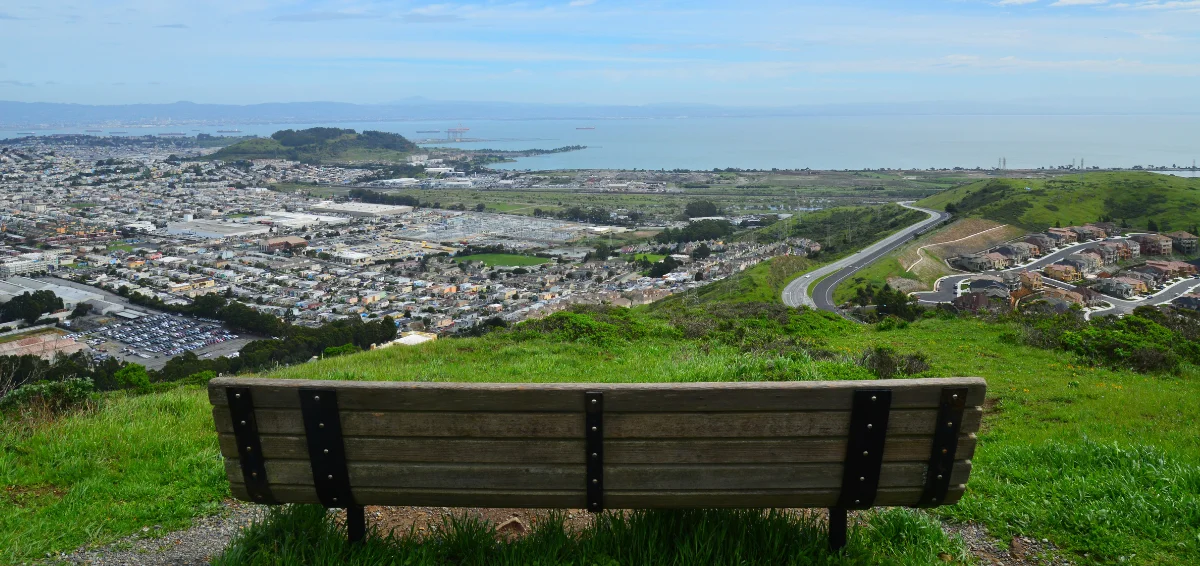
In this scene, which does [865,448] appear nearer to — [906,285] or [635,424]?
[635,424]

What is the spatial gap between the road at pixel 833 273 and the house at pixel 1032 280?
17.9 ft

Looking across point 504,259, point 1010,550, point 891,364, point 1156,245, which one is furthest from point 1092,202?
point 1010,550

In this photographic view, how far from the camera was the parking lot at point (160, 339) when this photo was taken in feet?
62.0

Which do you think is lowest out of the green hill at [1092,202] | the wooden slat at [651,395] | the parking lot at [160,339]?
the parking lot at [160,339]

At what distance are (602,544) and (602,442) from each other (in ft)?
1.59

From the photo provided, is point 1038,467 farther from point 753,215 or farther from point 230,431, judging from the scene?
point 753,215

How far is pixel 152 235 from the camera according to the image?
42.0 metres

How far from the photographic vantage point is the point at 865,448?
2.08 meters

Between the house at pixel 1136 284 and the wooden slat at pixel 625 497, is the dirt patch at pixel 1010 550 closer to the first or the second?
the wooden slat at pixel 625 497

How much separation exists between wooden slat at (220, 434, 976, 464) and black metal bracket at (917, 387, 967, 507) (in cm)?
2

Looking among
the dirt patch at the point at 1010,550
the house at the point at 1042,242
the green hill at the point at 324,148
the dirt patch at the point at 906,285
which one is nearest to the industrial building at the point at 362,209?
the dirt patch at the point at 906,285

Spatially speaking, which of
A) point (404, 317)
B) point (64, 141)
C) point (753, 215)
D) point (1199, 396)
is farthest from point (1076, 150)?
point (64, 141)

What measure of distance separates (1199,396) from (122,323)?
1015 inches

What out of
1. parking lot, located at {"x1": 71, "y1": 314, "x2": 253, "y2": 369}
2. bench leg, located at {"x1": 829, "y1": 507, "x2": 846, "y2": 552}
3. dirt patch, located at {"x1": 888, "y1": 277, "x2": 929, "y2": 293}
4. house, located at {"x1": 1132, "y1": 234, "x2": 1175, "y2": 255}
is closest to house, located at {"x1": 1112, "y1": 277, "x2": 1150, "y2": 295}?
dirt patch, located at {"x1": 888, "y1": 277, "x2": 929, "y2": 293}
